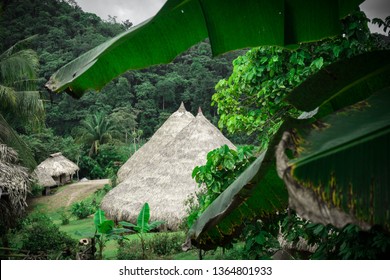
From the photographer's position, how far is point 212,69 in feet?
26.1

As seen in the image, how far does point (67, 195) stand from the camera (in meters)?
8.72

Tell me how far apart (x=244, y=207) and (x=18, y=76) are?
21.2ft

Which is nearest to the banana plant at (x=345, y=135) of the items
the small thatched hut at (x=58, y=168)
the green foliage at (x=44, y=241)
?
the green foliage at (x=44, y=241)

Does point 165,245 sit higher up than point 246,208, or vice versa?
point 246,208

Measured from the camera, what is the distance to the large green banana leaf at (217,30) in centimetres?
68

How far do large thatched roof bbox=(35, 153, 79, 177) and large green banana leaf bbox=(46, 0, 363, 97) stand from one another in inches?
347

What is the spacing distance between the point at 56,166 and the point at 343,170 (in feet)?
31.4

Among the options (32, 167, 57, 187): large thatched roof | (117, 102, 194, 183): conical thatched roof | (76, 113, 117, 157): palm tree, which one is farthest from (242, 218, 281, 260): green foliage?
(76, 113, 117, 157): palm tree

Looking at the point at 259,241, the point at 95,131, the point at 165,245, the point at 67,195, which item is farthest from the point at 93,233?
the point at 95,131

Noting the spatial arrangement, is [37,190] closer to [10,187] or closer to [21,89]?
[21,89]

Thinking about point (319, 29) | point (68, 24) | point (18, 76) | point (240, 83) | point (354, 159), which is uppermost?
point (68, 24)
